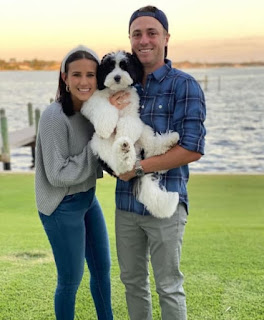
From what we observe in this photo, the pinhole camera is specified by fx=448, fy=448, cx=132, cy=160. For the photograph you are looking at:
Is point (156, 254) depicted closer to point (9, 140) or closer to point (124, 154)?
point (124, 154)

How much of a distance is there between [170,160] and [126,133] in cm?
27

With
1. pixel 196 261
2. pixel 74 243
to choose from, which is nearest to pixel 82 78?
pixel 74 243

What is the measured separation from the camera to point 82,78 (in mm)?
2174

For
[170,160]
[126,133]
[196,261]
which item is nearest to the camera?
[170,160]

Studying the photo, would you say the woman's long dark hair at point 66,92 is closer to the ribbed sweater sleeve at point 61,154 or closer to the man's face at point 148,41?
the ribbed sweater sleeve at point 61,154

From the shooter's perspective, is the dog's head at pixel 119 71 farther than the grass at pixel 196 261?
No

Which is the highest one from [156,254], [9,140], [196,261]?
[156,254]

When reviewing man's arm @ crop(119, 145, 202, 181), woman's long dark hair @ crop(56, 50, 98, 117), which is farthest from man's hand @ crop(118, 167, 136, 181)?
woman's long dark hair @ crop(56, 50, 98, 117)

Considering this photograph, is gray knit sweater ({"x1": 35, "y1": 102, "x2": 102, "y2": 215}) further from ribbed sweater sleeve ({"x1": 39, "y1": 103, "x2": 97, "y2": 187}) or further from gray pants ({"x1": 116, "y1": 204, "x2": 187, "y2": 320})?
gray pants ({"x1": 116, "y1": 204, "x2": 187, "y2": 320})

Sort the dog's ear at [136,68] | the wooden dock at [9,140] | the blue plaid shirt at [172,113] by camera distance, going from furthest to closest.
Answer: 1. the wooden dock at [9,140]
2. the dog's ear at [136,68]
3. the blue plaid shirt at [172,113]

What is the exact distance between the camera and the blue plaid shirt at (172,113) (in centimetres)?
206

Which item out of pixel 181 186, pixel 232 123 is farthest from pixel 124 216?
pixel 232 123

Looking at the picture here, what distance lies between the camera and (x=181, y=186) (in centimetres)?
224

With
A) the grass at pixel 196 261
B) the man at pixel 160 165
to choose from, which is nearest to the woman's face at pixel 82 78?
the man at pixel 160 165
